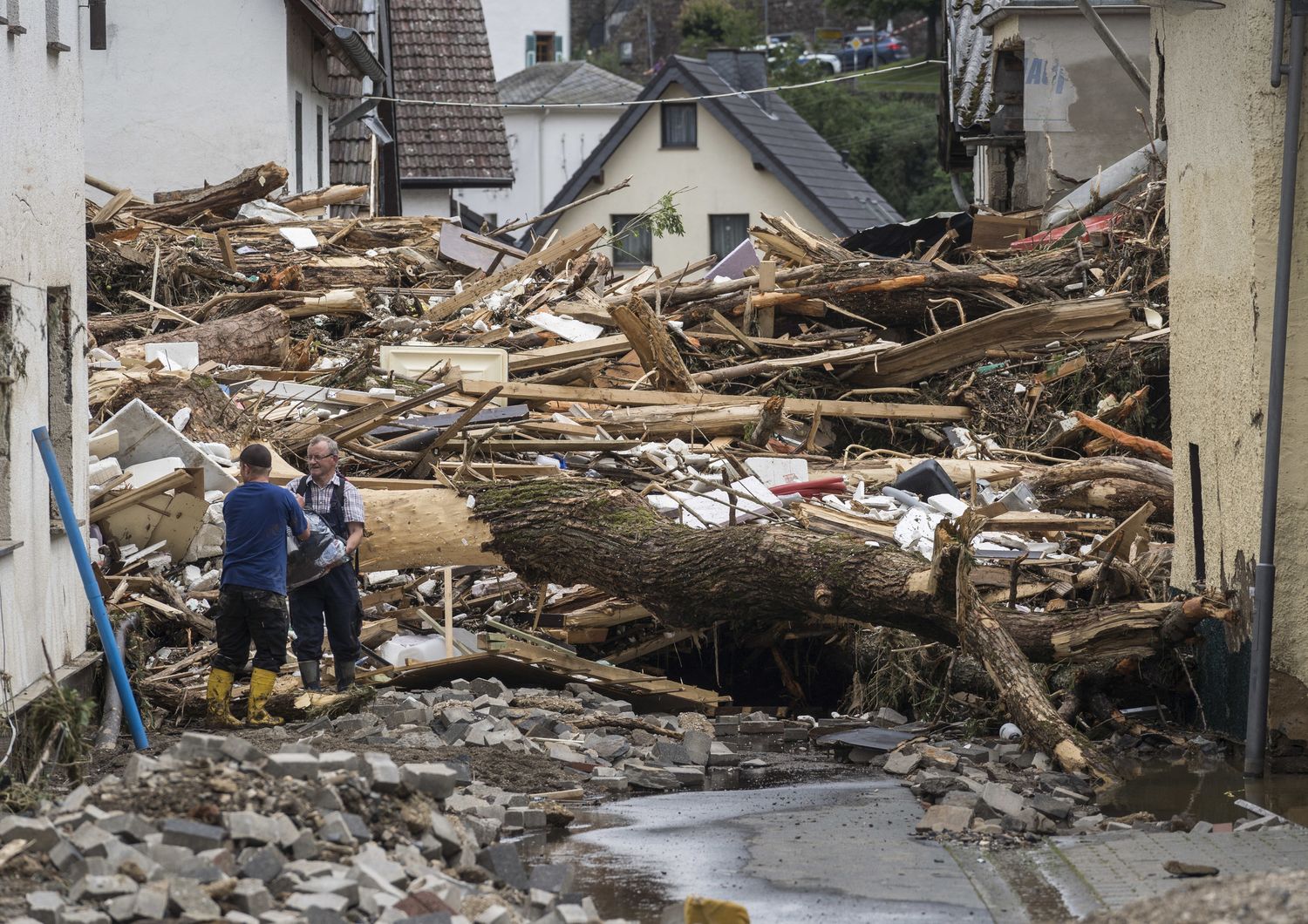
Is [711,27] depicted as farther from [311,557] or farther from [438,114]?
[311,557]

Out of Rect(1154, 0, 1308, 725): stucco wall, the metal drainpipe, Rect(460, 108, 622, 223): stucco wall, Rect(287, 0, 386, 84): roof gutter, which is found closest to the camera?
the metal drainpipe

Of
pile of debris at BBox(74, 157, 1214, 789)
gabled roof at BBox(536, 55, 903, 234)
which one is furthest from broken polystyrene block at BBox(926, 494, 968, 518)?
gabled roof at BBox(536, 55, 903, 234)

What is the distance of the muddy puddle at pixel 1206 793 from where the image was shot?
7.16m

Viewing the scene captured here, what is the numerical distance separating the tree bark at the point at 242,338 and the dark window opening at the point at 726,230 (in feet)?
89.2

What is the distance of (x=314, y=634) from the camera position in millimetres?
10023

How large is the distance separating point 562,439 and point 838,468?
2.29 metres

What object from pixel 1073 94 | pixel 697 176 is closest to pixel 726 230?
pixel 697 176

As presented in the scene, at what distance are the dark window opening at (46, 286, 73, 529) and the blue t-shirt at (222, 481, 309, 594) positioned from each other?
0.92 meters

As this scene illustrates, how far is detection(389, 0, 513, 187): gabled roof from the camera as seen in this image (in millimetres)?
31672

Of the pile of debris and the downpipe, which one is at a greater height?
the pile of debris

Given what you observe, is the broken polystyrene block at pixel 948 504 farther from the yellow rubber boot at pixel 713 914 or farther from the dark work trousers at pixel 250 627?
the yellow rubber boot at pixel 713 914

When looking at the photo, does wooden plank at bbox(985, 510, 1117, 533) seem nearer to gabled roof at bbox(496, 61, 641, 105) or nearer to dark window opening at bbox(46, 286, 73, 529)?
dark window opening at bbox(46, 286, 73, 529)

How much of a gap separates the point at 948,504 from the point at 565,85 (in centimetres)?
4665

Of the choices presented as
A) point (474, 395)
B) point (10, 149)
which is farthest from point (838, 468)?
point (10, 149)
